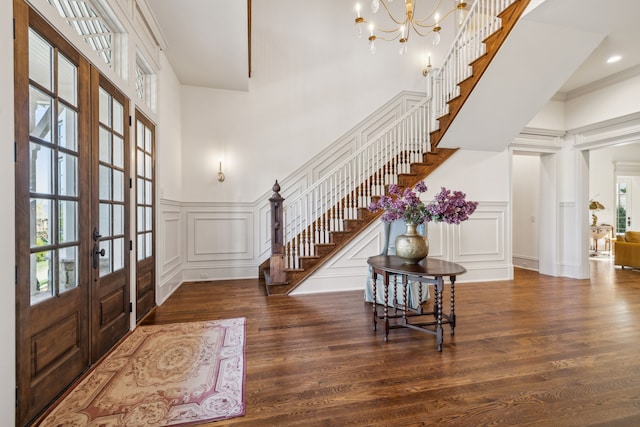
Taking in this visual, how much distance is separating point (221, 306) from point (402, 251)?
229cm

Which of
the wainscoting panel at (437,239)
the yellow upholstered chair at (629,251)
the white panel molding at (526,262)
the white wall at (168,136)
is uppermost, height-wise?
the white wall at (168,136)

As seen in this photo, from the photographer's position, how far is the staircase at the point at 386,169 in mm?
3561

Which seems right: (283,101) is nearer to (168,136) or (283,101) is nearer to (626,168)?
(168,136)

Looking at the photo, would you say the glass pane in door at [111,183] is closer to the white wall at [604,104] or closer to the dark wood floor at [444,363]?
the dark wood floor at [444,363]

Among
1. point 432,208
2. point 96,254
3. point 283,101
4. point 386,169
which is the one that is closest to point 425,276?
point 432,208

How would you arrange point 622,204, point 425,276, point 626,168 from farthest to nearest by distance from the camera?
point 622,204 → point 626,168 → point 425,276

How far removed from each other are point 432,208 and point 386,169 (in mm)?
1915

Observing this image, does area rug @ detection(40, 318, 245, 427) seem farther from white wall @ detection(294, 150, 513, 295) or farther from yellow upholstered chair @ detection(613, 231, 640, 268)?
yellow upholstered chair @ detection(613, 231, 640, 268)

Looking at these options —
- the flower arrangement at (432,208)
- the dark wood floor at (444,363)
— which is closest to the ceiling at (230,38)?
the flower arrangement at (432,208)

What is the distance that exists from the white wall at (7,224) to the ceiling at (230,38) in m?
2.07

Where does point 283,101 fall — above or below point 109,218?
above

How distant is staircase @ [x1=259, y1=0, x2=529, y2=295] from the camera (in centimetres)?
356

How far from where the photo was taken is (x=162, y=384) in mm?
1846

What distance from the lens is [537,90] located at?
3625 millimetres
